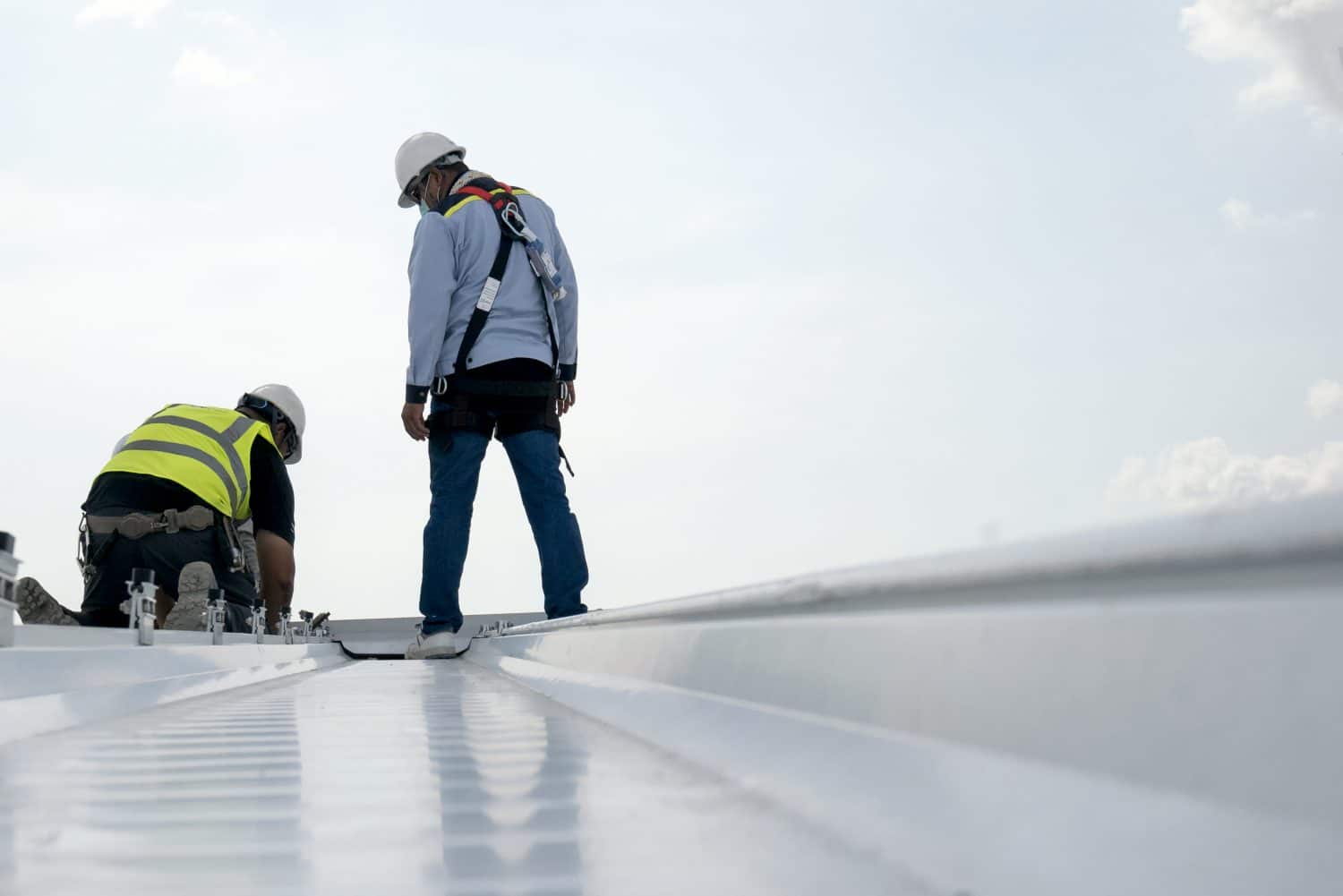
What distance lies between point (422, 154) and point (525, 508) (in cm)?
131

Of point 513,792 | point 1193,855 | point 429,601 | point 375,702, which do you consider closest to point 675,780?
point 513,792

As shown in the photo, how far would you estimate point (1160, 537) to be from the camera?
406 millimetres

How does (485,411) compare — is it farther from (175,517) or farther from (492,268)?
(175,517)

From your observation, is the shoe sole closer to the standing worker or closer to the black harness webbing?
the standing worker

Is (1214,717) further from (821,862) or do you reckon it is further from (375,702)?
(375,702)

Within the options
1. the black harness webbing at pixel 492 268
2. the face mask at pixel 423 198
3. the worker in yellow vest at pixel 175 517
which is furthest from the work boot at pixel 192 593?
the face mask at pixel 423 198

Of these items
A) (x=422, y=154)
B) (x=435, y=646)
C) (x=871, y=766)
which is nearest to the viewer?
(x=871, y=766)

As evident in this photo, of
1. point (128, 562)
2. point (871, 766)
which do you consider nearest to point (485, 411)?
point (128, 562)

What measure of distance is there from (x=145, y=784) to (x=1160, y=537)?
0.79m

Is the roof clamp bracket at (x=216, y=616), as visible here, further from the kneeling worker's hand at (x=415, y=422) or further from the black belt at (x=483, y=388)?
the black belt at (x=483, y=388)

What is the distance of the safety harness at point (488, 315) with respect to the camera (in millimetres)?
3398

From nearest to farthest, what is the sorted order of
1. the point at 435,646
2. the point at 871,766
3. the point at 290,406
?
the point at 871,766 < the point at 435,646 < the point at 290,406

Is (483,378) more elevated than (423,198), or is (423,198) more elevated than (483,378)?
(423,198)

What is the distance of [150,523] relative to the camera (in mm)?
3396
